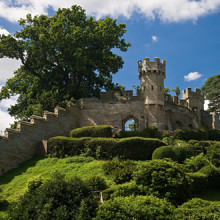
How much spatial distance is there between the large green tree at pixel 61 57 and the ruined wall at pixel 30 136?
292 centimetres

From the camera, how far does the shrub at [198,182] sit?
66.5 feet

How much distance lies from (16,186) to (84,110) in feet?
48.2

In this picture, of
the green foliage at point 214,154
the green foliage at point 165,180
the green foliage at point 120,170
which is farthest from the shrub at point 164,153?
the green foliage at point 165,180

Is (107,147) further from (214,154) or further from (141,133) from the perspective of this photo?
(214,154)

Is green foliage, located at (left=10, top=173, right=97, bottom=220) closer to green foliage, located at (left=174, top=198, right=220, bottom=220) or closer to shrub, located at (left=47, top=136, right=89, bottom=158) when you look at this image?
green foliage, located at (left=174, top=198, right=220, bottom=220)

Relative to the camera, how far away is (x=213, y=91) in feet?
164

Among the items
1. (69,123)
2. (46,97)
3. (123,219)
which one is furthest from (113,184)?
(46,97)

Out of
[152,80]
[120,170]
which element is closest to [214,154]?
[120,170]

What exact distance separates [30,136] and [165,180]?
47.1 feet

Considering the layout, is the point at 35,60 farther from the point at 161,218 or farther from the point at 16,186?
the point at 161,218

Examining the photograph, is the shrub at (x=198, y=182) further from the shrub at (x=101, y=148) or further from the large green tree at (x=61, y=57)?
the large green tree at (x=61, y=57)

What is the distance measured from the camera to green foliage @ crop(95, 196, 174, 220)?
14625mm

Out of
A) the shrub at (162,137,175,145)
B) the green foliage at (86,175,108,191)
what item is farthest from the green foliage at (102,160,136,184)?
the shrub at (162,137,175,145)

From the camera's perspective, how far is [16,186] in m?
22.2
